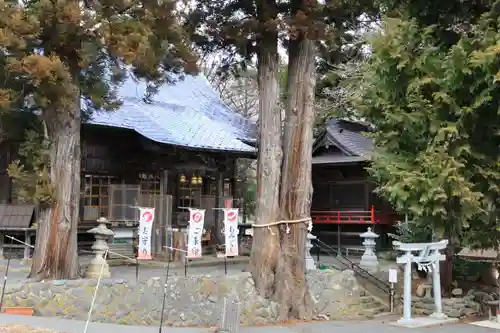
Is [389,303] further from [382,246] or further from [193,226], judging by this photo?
[382,246]

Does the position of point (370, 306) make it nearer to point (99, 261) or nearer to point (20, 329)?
point (99, 261)

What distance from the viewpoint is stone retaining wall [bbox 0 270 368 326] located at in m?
10.3

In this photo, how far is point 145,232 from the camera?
47.1 ft

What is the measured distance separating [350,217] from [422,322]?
8874mm

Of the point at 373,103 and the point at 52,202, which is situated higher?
the point at 373,103

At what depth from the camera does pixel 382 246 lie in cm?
2097

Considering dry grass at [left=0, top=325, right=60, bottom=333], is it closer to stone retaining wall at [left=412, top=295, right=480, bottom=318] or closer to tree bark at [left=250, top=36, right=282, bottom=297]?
tree bark at [left=250, top=36, right=282, bottom=297]

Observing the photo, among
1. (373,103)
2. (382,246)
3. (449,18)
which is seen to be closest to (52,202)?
(373,103)

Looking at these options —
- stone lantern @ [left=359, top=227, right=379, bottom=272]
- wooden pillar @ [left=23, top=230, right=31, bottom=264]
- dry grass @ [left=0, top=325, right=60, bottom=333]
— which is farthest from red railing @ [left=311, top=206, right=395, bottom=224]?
dry grass @ [left=0, top=325, right=60, bottom=333]

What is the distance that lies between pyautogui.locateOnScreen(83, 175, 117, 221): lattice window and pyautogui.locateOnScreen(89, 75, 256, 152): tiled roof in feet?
7.41

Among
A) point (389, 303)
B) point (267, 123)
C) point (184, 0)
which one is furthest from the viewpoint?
point (389, 303)

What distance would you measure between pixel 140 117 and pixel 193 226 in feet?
15.7

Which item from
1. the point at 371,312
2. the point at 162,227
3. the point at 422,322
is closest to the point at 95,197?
the point at 162,227

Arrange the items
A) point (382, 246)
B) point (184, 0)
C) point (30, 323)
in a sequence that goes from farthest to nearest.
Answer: point (382, 246) → point (184, 0) → point (30, 323)
